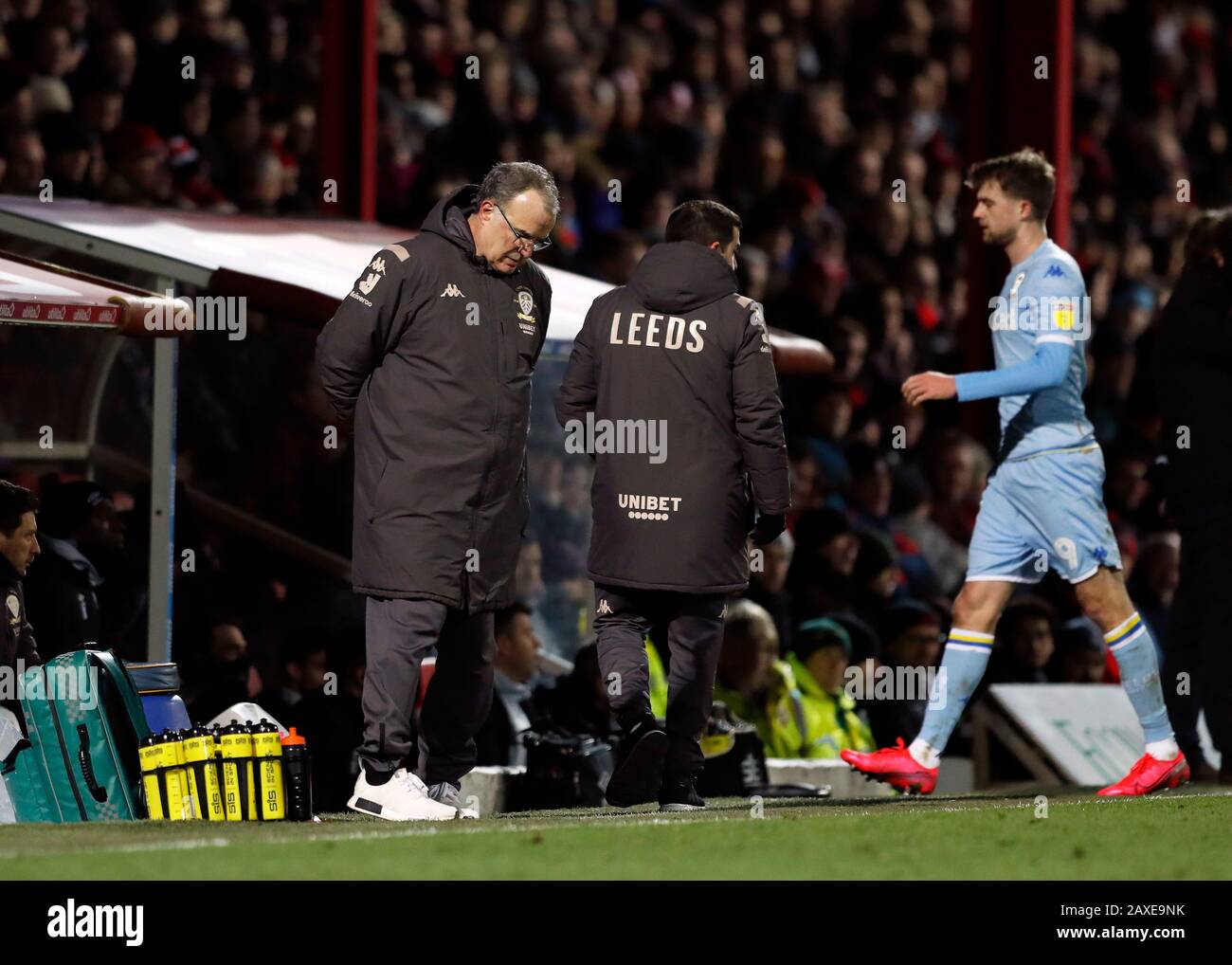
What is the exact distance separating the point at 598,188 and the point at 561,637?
339 centimetres

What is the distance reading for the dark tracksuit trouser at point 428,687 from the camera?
23.6 ft

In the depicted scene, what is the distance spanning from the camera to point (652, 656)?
33.5ft

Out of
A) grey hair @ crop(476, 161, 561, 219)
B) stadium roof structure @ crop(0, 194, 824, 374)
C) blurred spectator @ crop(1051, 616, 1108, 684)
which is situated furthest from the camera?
blurred spectator @ crop(1051, 616, 1108, 684)

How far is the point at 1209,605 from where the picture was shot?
8883mm

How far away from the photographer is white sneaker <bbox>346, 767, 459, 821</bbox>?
7.23 meters

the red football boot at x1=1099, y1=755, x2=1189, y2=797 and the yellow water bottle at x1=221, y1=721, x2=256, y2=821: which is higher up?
the yellow water bottle at x1=221, y1=721, x2=256, y2=821

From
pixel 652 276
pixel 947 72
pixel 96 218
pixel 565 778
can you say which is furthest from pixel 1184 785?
pixel 947 72

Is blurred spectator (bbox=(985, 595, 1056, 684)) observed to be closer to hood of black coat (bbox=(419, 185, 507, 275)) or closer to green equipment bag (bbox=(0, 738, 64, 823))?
hood of black coat (bbox=(419, 185, 507, 275))

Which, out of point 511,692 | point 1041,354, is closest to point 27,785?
point 511,692

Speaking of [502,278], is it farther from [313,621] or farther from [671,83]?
[671,83]

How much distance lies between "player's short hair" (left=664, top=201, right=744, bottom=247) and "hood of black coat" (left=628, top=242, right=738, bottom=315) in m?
0.07
